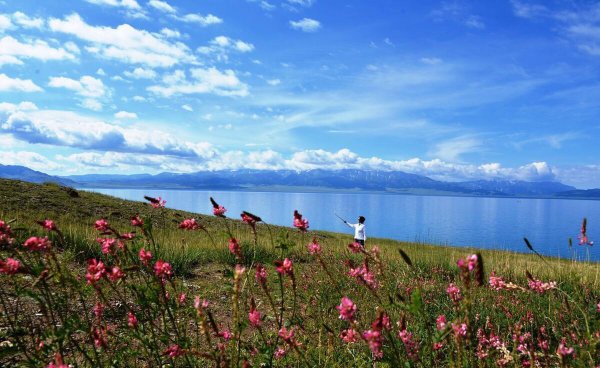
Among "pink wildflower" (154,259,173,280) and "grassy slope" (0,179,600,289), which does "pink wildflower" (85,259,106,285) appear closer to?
"pink wildflower" (154,259,173,280)

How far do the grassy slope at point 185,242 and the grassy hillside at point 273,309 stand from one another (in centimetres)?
14

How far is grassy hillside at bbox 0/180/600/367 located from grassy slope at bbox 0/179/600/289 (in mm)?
143

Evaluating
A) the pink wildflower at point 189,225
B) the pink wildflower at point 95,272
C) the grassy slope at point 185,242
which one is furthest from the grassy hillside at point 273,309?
the pink wildflower at point 189,225

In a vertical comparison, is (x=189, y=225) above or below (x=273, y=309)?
above

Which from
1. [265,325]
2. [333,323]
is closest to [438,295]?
[333,323]

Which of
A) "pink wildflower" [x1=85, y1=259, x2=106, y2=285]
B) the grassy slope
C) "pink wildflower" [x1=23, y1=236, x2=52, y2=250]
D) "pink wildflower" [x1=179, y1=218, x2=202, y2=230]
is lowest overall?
the grassy slope

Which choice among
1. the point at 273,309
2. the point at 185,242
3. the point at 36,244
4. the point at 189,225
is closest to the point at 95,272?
the point at 36,244

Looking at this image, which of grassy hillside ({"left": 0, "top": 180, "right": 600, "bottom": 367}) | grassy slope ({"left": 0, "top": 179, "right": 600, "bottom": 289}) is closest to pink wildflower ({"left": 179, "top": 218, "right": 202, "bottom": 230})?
grassy hillside ({"left": 0, "top": 180, "right": 600, "bottom": 367})

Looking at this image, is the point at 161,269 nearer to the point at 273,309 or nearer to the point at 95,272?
the point at 95,272

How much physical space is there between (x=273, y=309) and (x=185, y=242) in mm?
10452

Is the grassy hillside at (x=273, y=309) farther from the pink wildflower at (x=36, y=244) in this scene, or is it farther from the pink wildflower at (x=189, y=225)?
the pink wildflower at (x=189, y=225)

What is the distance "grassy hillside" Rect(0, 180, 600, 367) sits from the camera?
7.68 ft

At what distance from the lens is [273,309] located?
3.08 metres

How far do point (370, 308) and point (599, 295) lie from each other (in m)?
5.85
